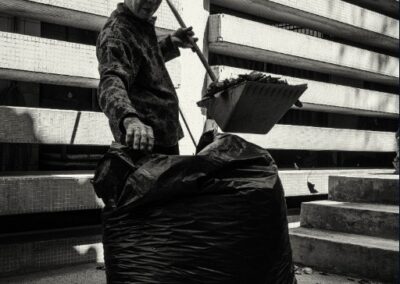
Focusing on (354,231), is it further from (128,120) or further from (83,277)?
(128,120)

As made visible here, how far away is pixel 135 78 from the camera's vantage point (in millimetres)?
2246

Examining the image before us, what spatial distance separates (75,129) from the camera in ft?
12.0

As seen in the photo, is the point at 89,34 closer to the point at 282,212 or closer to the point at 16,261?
the point at 16,261

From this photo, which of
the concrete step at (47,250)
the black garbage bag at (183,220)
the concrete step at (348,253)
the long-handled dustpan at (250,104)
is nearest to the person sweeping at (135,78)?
the black garbage bag at (183,220)

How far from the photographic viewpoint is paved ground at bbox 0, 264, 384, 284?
3.28 meters

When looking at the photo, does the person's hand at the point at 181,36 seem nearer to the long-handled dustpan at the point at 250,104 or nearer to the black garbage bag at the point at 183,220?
the long-handled dustpan at the point at 250,104

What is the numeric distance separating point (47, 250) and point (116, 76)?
2027 millimetres

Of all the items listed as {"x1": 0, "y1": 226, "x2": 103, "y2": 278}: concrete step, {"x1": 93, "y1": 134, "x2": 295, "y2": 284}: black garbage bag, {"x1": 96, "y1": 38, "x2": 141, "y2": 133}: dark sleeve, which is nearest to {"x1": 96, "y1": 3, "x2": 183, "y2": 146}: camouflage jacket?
{"x1": 96, "y1": 38, "x2": 141, "y2": 133}: dark sleeve

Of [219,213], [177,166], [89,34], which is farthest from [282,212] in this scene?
[89,34]

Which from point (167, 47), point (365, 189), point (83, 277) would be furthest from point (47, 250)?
point (365, 189)

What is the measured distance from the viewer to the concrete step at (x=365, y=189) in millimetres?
4172

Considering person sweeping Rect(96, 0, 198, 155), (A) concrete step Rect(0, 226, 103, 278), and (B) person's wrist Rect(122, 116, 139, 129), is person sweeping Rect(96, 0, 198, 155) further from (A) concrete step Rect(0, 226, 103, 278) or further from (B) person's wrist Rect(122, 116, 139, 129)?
(A) concrete step Rect(0, 226, 103, 278)

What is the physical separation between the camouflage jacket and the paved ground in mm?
1508

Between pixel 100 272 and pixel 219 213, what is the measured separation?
191cm
